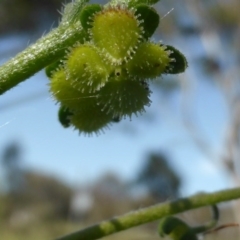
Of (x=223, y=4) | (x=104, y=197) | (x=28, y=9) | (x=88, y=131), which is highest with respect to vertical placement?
(x=88, y=131)

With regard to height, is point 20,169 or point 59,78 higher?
point 59,78

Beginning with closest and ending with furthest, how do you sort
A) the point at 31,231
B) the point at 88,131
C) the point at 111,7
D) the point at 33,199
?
the point at 111,7, the point at 88,131, the point at 31,231, the point at 33,199

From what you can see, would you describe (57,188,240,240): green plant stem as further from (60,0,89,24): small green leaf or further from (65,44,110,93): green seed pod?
(60,0,89,24): small green leaf

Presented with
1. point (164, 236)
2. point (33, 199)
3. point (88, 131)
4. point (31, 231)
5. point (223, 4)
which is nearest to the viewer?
point (88, 131)

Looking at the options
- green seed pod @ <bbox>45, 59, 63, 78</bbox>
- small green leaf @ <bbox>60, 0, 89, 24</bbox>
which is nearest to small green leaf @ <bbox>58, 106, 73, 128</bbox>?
green seed pod @ <bbox>45, 59, 63, 78</bbox>

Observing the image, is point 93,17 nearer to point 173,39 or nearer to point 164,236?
point 164,236

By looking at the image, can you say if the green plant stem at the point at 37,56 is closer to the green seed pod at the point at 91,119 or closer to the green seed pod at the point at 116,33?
the green seed pod at the point at 116,33

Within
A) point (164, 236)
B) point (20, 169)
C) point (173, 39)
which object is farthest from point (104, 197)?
point (164, 236)
